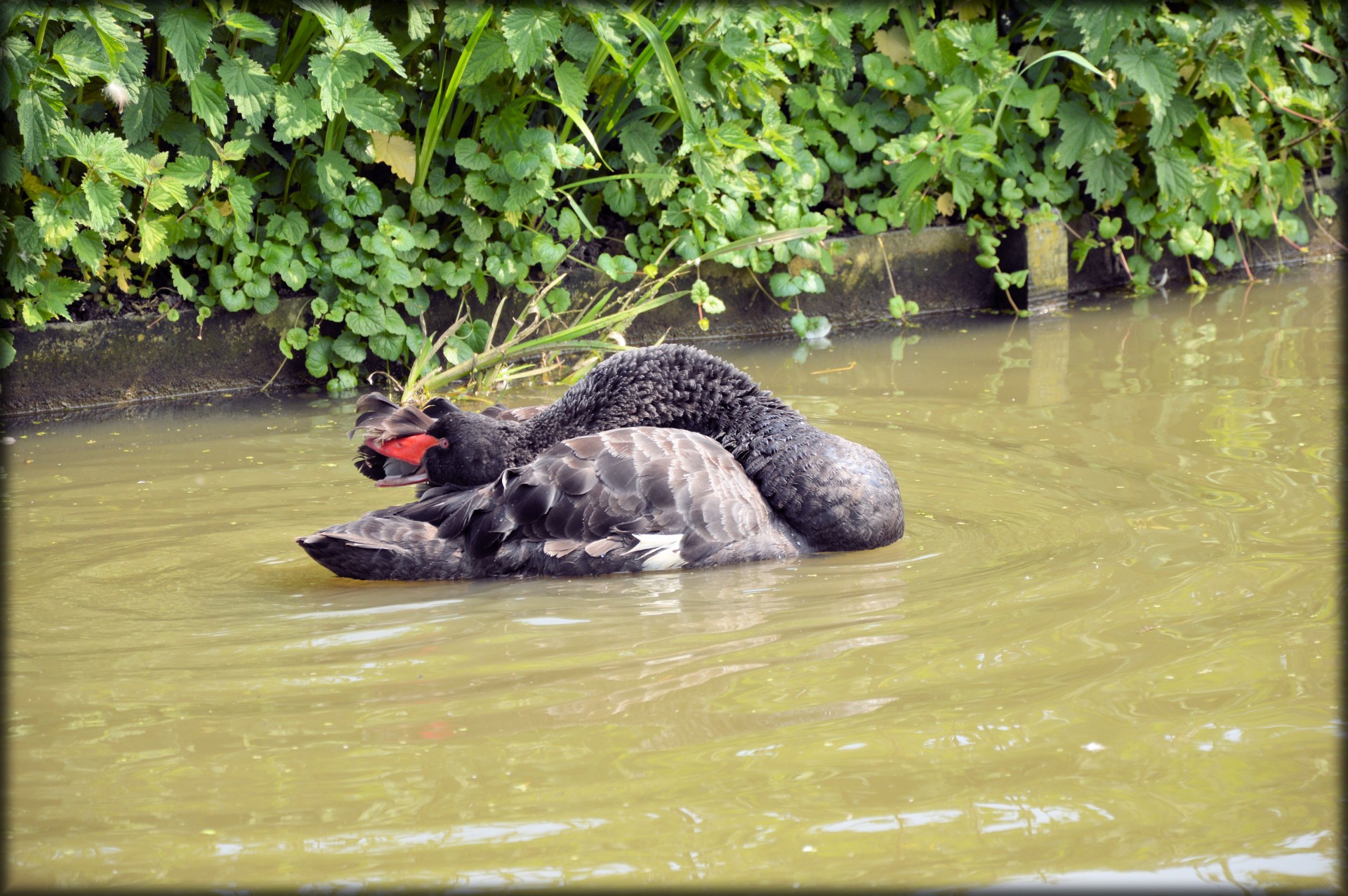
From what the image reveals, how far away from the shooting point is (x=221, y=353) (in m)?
6.42

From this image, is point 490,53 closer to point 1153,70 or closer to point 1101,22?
point 1101,22

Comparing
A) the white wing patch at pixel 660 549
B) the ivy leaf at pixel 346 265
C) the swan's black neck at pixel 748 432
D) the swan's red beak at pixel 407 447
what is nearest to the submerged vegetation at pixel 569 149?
the ivy leaf at pixel 346 265

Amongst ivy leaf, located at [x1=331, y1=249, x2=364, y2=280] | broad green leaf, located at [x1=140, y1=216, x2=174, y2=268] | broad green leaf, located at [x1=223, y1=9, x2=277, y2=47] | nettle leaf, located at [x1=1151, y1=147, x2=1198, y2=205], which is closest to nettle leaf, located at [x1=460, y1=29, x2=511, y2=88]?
broad green leaf, located at [x1=223, y1=9, x2=277, y2=47]

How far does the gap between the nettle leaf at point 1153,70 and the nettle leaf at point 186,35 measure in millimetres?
5120

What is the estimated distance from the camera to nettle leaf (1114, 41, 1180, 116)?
7.25 meters

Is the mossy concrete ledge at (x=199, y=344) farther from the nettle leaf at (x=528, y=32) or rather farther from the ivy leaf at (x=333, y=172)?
the nettle leaf at (x=528, y=32)

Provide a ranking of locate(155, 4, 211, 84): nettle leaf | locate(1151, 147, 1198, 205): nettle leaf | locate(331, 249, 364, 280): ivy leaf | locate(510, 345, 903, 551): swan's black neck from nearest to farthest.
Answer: locate(510, 345, 903, 551): swan's black neck
locate(155, 4, 211, 84): nettle leaf
locate(331, 249, 364, 280): ivy leaf
locate(1151, 147, 1198, 205): nettle leaf

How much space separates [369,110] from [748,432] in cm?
281

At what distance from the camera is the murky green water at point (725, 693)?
203 centimetres

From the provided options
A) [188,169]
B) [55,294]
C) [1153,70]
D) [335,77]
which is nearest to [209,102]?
[188,169]

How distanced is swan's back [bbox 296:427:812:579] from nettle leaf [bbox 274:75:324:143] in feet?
9.10

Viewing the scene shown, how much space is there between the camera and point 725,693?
2654mm

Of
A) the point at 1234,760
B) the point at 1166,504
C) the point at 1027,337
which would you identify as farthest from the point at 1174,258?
the point at 1234,760

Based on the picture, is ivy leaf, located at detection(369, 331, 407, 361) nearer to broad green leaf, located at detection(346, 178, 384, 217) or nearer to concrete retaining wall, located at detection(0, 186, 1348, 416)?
concrete retaining wall, located at detection(0, 186, 1348, 416)
